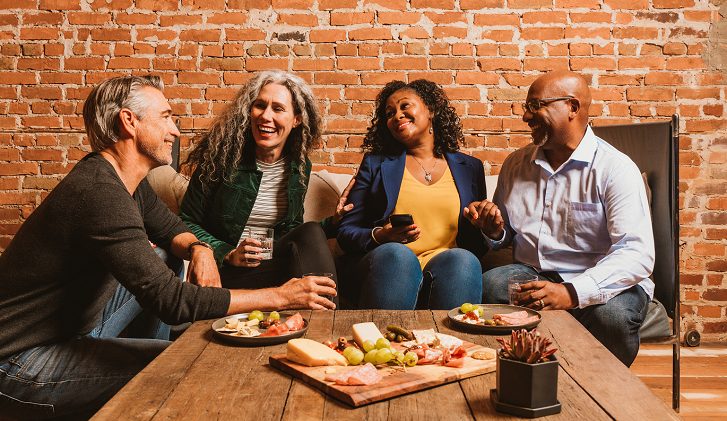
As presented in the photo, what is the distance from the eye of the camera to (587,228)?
2420mm

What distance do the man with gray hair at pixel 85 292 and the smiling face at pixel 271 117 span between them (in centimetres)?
90

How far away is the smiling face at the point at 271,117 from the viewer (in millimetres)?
2691

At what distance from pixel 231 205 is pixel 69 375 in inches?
45.9

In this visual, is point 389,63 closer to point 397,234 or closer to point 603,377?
point 397,234

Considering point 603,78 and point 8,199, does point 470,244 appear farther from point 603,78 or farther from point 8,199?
point 8,199

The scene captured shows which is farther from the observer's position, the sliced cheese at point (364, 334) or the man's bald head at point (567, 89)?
the man's bald head at point (567, 89)

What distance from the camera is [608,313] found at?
2.17m

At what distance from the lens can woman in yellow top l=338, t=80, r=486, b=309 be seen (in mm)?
2273

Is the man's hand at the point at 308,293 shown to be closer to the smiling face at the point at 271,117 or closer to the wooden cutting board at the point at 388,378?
the wooden cutting board at the point at 388,378

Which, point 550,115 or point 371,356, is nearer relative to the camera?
point 371,356

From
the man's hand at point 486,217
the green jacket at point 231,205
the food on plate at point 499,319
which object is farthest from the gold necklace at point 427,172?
the food on plate at point 499,319

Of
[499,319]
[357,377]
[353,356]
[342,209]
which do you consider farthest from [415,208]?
[357,377]

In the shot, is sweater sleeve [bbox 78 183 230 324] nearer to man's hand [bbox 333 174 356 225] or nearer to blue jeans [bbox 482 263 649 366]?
man's hand [bbox 333 174 356 225]

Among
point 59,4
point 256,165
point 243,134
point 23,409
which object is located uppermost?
point 59,4
